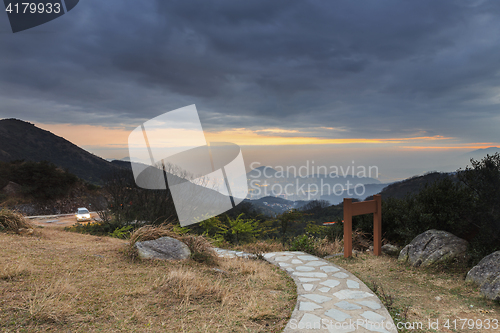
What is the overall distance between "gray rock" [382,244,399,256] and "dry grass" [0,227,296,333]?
2.91 meters

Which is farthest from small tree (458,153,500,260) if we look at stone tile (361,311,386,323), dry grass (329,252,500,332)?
stone tile (361,311,386,323)

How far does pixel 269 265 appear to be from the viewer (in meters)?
5.26

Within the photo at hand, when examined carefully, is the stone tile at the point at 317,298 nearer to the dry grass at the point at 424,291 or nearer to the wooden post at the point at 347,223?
the dry grass at the point at 424,291

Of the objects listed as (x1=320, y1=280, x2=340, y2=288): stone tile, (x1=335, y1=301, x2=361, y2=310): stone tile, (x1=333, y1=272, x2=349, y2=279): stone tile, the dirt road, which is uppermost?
(x1=335, y1=301, x2=361, y2=310): stone tile

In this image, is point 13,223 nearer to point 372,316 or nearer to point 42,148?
point 372,316

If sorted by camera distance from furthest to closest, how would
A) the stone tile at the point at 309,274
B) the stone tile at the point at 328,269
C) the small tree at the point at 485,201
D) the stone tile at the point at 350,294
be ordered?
the stone tile at the point at 328,269
the stone tile at the point at 309,274
the small tree at the point at 485,201
the stone tile at the point at 350,294

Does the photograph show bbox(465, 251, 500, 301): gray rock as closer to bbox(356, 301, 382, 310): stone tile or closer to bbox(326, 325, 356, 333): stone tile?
bbox(356, 301, 382, 310): stone tile

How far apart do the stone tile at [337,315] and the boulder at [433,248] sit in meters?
2.82

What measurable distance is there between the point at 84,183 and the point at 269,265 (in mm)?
19913

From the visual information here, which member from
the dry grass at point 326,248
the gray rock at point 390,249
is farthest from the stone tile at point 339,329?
the gray rock at point 390,249

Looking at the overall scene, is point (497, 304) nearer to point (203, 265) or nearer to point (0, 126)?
point (203, 265)

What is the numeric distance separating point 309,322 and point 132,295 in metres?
2.20

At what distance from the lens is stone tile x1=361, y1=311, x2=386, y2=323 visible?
2.96 meters

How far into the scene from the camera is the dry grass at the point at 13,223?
6.78 meters
